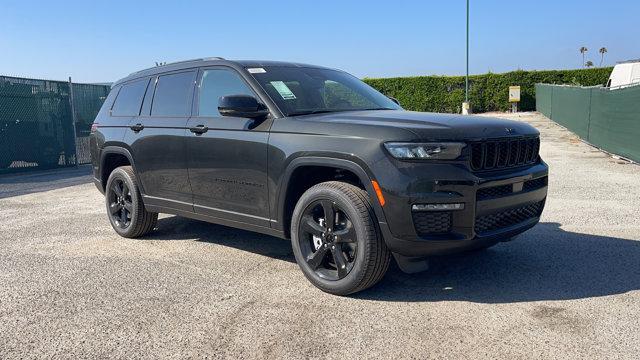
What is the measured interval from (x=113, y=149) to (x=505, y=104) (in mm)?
31906

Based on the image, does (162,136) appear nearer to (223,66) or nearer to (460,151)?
(223,66)

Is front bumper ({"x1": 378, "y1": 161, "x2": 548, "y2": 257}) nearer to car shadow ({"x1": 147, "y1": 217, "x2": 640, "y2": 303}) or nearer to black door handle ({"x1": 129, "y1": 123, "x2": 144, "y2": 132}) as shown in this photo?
car shadow ({"x1": 147, "y1": 217, "x2": 640, "y2": 303})

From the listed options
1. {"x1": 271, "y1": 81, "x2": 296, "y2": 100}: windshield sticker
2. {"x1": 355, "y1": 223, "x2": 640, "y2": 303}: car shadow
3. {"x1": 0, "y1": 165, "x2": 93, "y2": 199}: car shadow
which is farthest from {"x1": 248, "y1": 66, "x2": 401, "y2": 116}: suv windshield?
{"x1": 0, "y1": 165, "x2": 93, "y2": 199}: car shadow

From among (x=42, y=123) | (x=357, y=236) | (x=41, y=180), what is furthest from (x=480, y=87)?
(x=357, y=236)

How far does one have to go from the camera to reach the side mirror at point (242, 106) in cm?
430

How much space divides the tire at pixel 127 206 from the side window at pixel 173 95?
2.81 ft

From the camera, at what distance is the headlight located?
3594mm

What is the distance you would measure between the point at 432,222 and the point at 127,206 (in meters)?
3.85

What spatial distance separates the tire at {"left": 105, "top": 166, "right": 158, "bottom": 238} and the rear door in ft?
0.77

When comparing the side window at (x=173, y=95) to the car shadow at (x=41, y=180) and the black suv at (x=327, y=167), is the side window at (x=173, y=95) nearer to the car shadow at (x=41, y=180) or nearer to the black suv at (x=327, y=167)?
the black suv at (x=327, y=167)

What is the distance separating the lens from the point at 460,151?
3.63 m

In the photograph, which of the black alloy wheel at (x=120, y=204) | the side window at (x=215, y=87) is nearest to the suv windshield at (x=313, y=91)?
the side window at (x=215, y=87)

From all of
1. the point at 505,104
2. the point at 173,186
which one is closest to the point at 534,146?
the point at 173,186

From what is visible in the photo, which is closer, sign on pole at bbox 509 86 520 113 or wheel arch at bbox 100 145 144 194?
wheel arch at bbox 100 145 144 194
